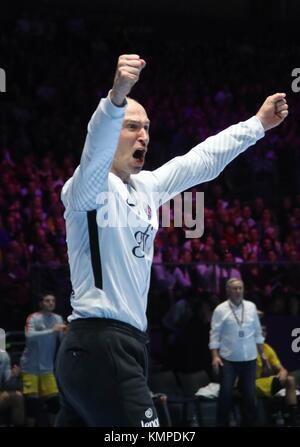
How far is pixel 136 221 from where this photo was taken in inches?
138

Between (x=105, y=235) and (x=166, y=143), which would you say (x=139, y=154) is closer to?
(x=105, y=235)

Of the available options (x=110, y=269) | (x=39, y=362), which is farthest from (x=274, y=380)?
(x=110, y=269)

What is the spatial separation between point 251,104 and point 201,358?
28.6 feet

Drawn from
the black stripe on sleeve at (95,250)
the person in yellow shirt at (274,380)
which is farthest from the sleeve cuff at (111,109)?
the person in yellow shirt at (274,380)

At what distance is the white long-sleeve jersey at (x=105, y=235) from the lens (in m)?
3.16

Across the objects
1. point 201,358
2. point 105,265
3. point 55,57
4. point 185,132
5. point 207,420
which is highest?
point 55,57

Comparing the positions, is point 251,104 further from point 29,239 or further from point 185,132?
point 29,239

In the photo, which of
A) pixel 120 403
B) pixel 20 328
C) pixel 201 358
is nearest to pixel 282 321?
pixel 201 358

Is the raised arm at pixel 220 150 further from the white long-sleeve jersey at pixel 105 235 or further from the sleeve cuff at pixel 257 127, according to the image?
the white long-sleeve jersey at pixel 105 235

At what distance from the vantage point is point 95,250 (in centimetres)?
337

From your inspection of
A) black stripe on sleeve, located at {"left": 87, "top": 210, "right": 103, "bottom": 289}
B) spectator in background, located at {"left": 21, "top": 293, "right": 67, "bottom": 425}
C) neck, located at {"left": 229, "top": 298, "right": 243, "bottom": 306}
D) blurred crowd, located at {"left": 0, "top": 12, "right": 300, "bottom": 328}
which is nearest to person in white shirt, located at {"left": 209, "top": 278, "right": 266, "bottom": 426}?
neck, located at {"left": 229, "top": 298, "right": 243, "bottom": 306}

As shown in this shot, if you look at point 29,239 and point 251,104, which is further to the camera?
point 251,104

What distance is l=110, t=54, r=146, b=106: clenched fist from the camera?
3.07 m

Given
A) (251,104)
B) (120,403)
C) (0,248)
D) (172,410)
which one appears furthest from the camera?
(251,104)
